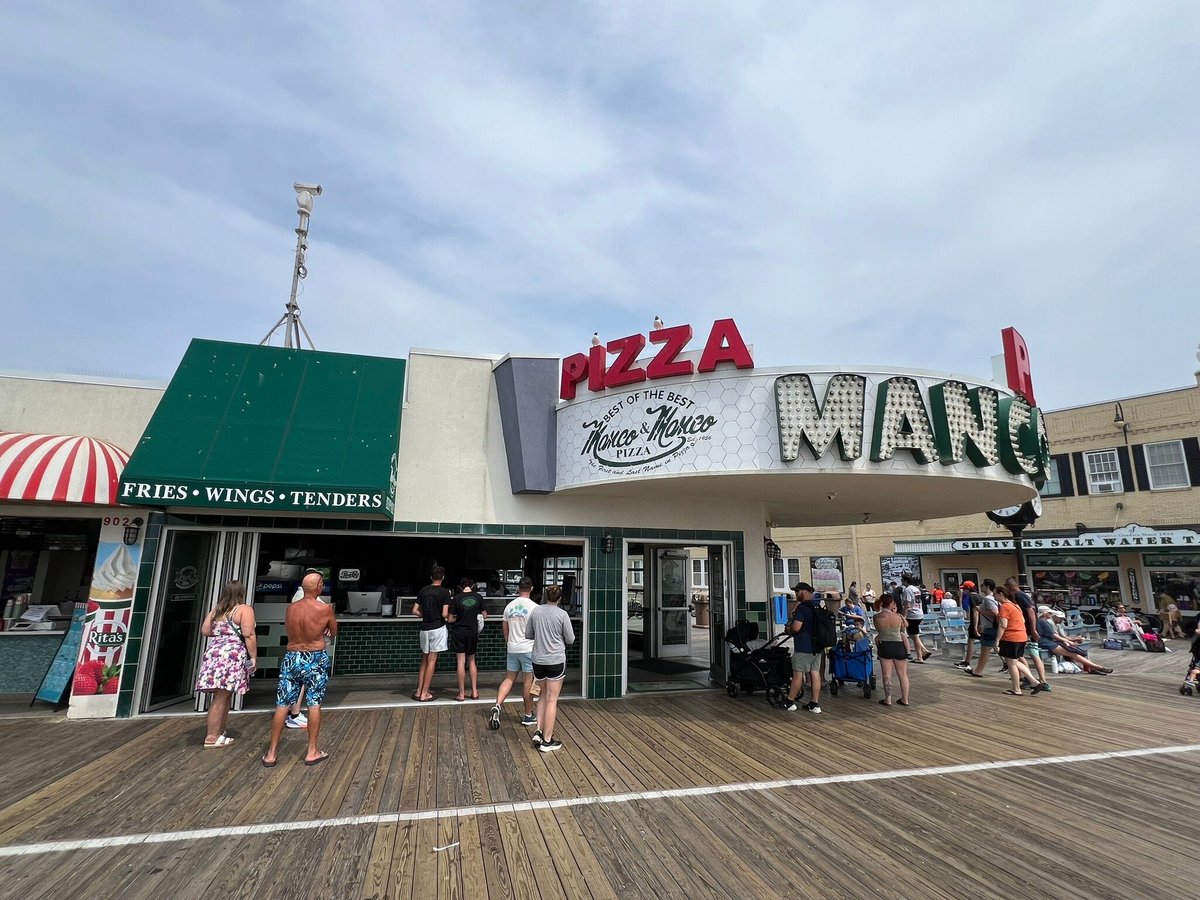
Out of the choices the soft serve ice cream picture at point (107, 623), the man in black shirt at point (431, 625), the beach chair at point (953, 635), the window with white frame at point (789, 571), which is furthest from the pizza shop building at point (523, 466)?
the window with white frame at point (789, 571)

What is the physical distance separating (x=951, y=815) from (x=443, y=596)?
20.5ft

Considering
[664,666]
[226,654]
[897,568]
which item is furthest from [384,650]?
[897,568]

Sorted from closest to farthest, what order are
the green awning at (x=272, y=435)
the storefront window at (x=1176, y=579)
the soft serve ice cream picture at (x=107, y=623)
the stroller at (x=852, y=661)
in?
1. the green awning at (x=272, y=435)
2. the soft serve ice cream picture at (x=107, y=623)
3. the stroller at (x=852, y=661)
4. the storefront window at (x=1176, y=579)

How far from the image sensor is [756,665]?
8.42 metres

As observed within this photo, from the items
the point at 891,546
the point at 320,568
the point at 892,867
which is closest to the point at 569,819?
the point at 892,867

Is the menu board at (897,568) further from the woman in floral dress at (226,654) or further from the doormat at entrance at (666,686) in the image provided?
the woman in floral dress at (226,654)

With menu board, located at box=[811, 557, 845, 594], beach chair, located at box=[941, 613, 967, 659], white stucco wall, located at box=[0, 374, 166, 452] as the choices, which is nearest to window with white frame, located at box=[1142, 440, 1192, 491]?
beach chair, located at box=[941, 613, 967, 659]

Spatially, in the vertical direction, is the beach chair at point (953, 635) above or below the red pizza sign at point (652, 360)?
below

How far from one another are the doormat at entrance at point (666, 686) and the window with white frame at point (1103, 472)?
58.9 feet

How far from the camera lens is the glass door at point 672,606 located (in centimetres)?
1240

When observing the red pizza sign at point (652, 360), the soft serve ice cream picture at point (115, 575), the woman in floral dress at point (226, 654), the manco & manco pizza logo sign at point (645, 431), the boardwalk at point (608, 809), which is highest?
the red pizza sign at point (652, 360)

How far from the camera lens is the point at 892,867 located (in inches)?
147

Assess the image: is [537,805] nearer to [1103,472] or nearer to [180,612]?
[180,612]

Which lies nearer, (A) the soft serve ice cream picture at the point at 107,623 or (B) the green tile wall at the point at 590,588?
(A) the soft serve ice cream picture at the point at 107,623
